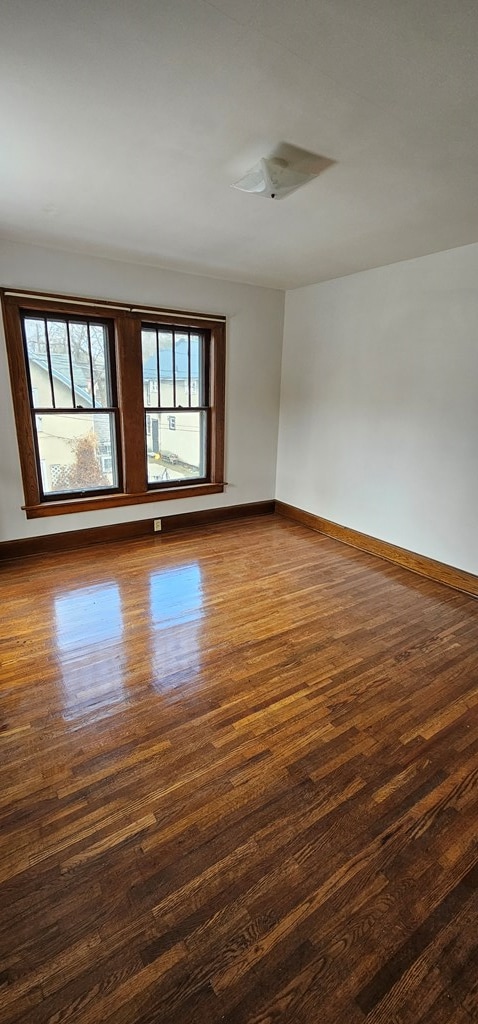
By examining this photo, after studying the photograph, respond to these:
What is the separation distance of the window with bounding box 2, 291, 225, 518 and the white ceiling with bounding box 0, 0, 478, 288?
0.88 meters

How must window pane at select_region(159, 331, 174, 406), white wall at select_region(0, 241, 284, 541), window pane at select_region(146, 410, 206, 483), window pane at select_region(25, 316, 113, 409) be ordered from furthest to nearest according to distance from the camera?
window pane at select_region(146, 410, 206, 483) < window pane at select_region(159, 331, 174, 406) < window pane at select_region(25, 316, 113, 409) < white wall at select_region(0, 241, 284, 541)

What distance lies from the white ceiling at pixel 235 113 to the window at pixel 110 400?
34.6 inches

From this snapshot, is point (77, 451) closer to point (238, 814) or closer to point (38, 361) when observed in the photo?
point (38, 361)

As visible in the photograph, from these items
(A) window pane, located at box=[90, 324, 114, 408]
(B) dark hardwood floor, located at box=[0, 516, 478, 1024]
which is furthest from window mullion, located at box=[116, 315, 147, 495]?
(B) dark hardwood floor, located at box=[0, 516, 478, 1024]

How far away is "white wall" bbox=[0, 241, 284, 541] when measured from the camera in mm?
3469

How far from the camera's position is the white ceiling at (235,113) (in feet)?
4.10

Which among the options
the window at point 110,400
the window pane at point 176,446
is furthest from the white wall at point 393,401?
the window pane at point 176,446

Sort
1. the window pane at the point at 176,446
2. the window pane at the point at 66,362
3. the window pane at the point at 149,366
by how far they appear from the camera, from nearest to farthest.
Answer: the window pane at the point at 66,362
the window pane at the point at 149,366
the window pane at the point at 176,446

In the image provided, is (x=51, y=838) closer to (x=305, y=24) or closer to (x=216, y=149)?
(x=305, y=24)

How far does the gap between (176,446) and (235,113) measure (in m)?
3.05

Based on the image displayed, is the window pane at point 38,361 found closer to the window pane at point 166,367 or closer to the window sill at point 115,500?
the window sill at point 115,500

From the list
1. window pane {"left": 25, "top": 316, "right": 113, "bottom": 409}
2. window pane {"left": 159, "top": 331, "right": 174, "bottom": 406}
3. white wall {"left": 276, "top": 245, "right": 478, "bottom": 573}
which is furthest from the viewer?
window pane {"left": 159, "top": 331, "right": 174, "bottom": 406}

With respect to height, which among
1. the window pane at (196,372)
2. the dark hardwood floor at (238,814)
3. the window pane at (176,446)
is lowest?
the dark hardwood floor at (238,814)

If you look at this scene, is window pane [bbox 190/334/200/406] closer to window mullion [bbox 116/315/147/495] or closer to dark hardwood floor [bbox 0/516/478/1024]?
window mullion [bbox 116/315/147/495]
